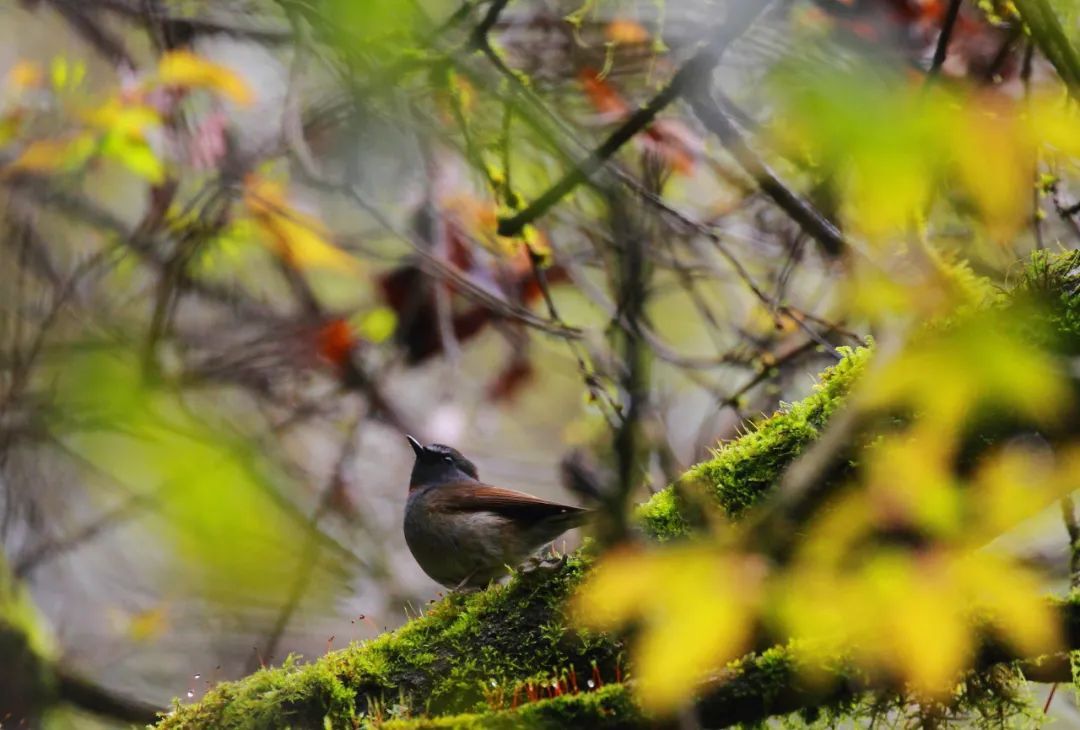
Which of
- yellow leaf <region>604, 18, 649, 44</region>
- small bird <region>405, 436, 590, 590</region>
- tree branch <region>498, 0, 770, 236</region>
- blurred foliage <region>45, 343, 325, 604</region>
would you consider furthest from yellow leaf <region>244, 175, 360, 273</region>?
tree branch <region>498, 0, 770, 236</region>

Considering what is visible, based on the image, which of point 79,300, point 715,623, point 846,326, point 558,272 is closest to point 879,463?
point 715,623

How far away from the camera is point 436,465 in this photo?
5285mm

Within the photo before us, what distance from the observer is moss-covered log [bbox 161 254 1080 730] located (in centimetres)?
264

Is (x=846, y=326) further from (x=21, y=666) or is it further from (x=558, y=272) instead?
(x=21, y=666)

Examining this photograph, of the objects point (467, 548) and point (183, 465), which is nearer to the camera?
point (467, 548)

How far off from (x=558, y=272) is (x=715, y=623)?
518 centimetres

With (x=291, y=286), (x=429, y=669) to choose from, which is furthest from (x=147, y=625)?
(x=429, y=669)

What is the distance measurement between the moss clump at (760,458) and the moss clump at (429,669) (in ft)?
0.93

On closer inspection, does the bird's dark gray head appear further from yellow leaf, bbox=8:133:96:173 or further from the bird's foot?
yellow leaf, bbox=8:133:96:173

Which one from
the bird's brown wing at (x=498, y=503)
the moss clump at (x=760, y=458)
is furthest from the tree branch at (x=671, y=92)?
the bird's brown wing at (x=498, y=503)

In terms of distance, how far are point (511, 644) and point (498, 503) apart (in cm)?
156

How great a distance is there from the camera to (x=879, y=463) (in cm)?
246

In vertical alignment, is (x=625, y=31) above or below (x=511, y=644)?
above

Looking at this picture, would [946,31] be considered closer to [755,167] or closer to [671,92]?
[671,92]
